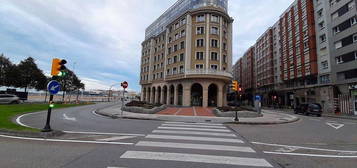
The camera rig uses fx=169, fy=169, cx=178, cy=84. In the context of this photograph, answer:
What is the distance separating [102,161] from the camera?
448 cm

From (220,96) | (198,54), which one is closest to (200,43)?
(198,54)

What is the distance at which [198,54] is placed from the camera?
33.9 meters

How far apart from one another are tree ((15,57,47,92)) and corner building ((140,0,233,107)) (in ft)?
87.9

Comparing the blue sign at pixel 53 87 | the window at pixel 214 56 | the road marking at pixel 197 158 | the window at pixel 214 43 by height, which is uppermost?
the window at pixel 214 43

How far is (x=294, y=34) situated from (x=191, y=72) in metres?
31.4

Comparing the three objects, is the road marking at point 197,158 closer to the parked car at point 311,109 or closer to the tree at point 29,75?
the parked car at point 311,109

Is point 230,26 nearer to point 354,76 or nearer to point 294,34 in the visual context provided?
point 294,34

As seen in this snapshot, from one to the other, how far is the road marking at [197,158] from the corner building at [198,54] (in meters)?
26.3

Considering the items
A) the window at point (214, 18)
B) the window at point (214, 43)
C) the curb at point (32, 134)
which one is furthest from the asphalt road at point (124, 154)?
the window at point (214, 18)

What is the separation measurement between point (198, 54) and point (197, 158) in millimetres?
30310

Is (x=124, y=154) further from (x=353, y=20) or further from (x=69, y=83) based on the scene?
(x=69, y=83)

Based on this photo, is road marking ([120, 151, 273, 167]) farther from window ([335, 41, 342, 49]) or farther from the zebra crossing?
window ([335, 41, 342, 49])

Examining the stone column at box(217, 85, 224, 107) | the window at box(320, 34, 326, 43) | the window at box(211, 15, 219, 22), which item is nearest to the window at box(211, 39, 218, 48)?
the window at box(211, 15, 219, 22)

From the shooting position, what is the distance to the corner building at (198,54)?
1280 inches
